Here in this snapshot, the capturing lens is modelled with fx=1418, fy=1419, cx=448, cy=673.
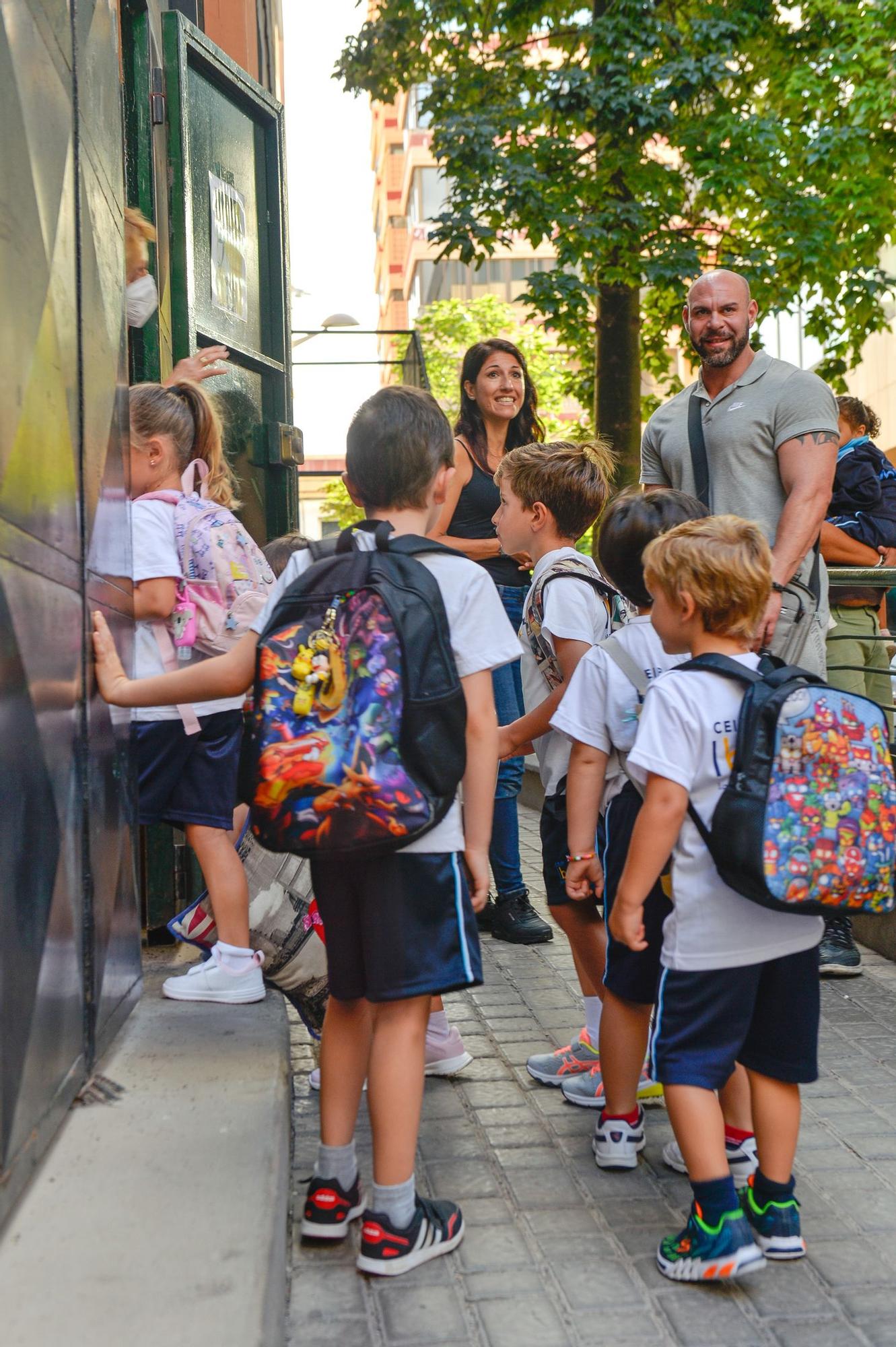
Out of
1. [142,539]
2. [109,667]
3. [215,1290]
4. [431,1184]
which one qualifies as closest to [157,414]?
[142,539]

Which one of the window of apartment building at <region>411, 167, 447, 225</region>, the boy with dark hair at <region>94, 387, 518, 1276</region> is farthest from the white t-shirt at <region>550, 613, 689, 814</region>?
the window of apartment building at <region>411, 167, 447, 225</region>

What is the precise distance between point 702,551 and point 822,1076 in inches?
75.4

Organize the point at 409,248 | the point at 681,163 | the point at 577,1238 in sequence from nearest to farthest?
the point at 577,1238
the point at 681,163
the point at 409,248

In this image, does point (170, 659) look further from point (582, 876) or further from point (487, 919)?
point (487, 919)

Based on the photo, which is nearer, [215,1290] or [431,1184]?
[215,1290]

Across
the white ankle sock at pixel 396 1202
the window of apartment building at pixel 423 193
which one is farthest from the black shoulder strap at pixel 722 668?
the window of apartment building at pixel 423 193

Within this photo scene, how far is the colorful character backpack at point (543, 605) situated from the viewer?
392 cm

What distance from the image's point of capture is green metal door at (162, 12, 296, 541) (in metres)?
5.68

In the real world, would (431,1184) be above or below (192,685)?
below

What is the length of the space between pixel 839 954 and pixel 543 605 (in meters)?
2.16

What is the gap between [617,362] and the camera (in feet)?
42.8

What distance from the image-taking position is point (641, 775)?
314 centimetres

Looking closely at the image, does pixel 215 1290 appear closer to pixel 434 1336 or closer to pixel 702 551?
pixel 434 1336

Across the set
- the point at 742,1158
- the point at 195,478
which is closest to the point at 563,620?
the point at 195,478
